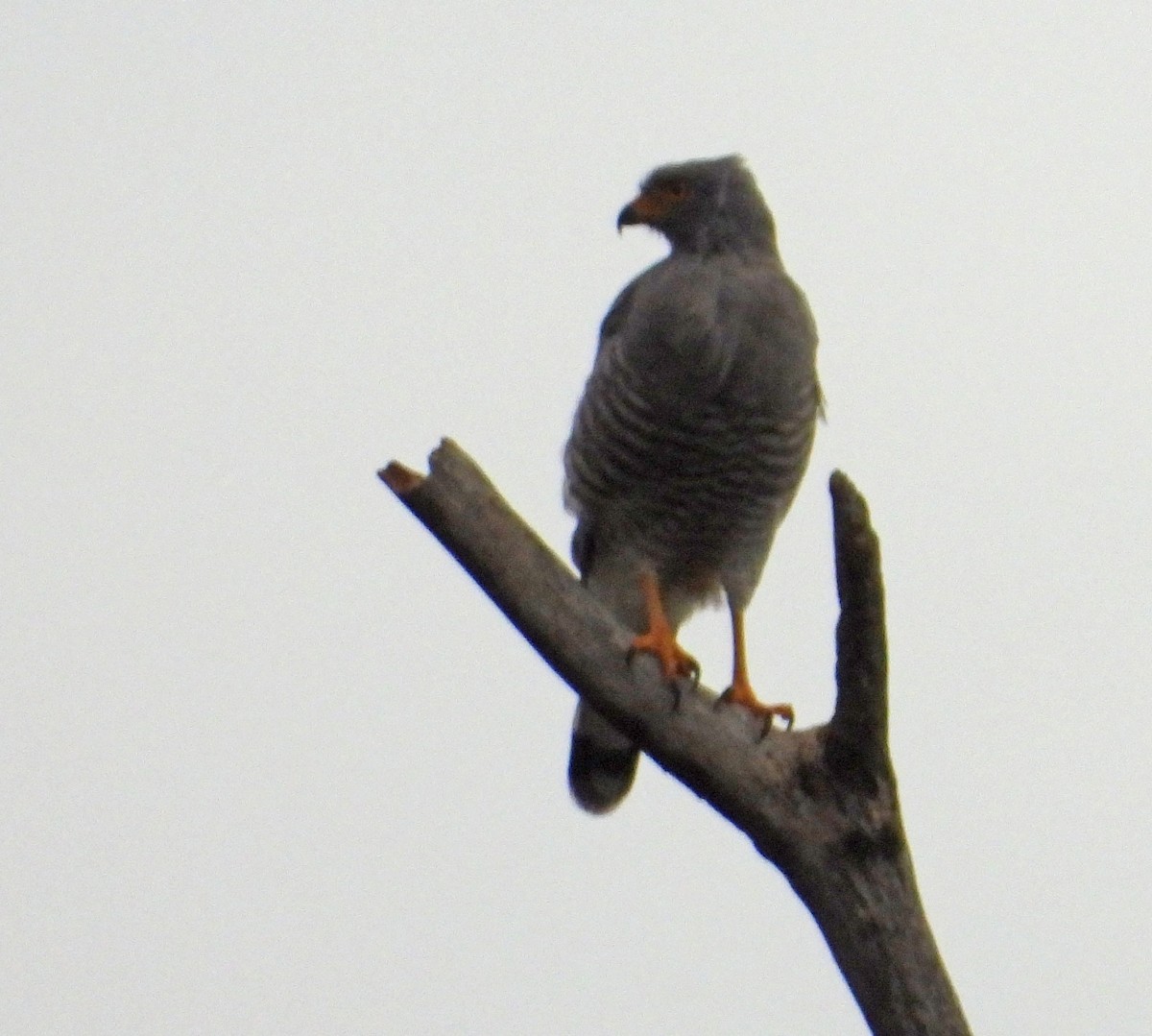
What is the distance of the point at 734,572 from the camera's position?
6.41 meters

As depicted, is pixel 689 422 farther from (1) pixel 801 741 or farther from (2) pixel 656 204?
(1) pixel 801 741

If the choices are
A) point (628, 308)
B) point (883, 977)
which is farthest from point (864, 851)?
point (628, 308)

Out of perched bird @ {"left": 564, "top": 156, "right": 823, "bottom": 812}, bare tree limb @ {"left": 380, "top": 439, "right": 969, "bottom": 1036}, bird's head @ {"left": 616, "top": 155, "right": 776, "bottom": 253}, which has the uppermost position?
bird's head @ {"left": 616, "top": 155, "right": 776, "bottom": 253}

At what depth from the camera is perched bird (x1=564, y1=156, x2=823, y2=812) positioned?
5941mm

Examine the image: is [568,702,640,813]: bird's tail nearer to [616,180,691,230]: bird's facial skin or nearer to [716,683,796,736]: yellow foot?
[716,683,796,736]: yellow foot

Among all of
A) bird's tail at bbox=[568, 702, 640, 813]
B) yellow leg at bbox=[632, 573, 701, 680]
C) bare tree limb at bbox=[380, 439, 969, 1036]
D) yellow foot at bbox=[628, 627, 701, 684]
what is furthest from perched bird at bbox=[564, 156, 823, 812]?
bare tree limb at bbox=[380, 439, 969, 1036]

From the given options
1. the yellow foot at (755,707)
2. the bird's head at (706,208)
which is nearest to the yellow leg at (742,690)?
the yellow foot at (755,707)

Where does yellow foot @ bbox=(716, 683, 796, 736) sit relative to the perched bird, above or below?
below

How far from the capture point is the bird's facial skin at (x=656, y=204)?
21.5 ft

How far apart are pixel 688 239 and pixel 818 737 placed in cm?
242

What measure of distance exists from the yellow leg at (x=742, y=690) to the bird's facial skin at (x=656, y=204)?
136cm

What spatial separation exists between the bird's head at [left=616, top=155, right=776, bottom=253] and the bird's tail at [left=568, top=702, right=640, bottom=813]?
1594 mm

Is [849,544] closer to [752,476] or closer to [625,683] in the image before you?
[625,683]

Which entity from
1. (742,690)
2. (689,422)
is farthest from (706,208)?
(742,690)
